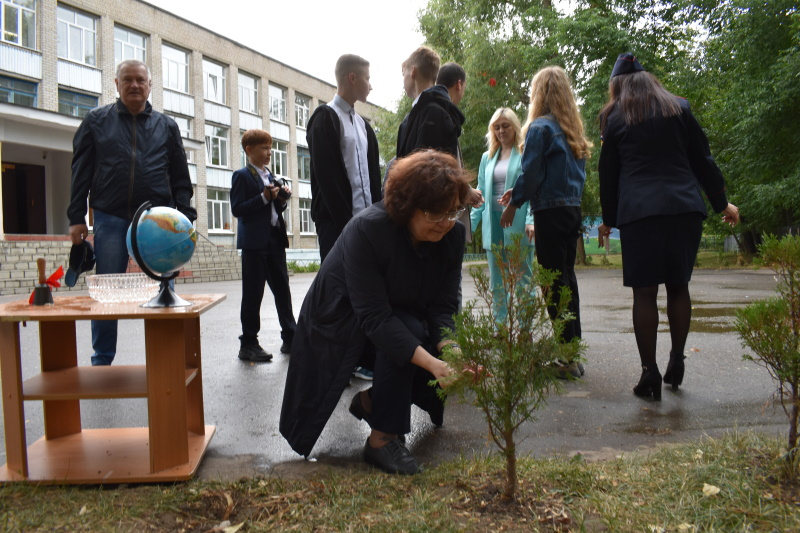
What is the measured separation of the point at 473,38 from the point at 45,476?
24739 mm

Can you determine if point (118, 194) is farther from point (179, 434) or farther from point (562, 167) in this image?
point (562, 167)

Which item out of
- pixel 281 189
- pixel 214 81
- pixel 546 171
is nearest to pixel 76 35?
pixel 214 81

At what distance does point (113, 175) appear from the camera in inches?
179

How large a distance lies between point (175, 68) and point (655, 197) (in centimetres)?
3322

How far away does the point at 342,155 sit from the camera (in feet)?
15.4

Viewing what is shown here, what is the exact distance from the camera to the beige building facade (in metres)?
24.2

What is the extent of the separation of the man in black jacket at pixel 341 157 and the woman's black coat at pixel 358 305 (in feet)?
4.43

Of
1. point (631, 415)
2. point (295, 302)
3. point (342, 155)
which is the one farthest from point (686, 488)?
point (295, 302)

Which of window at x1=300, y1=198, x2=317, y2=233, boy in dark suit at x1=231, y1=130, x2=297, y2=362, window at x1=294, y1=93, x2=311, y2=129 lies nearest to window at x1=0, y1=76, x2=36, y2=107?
window at x1=294, y1=93, x2=311, y2=129

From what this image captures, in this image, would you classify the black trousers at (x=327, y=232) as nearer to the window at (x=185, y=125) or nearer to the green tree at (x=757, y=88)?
the green tree at (x=757, y=88)

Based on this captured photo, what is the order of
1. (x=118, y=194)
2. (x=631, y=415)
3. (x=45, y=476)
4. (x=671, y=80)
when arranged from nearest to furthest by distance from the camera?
(x=45, y=476)
(x=631, y=415)
(x=118, y=194)
(x=671, y=80)

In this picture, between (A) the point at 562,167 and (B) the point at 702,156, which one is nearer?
(B) the point at 702,156

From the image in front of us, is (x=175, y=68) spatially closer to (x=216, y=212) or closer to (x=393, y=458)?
(x=216, y=212)

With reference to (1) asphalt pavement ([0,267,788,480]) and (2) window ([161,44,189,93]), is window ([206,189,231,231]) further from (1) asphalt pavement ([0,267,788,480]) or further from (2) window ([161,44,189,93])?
(1) asphalt pavement ([0,267,788,480])
